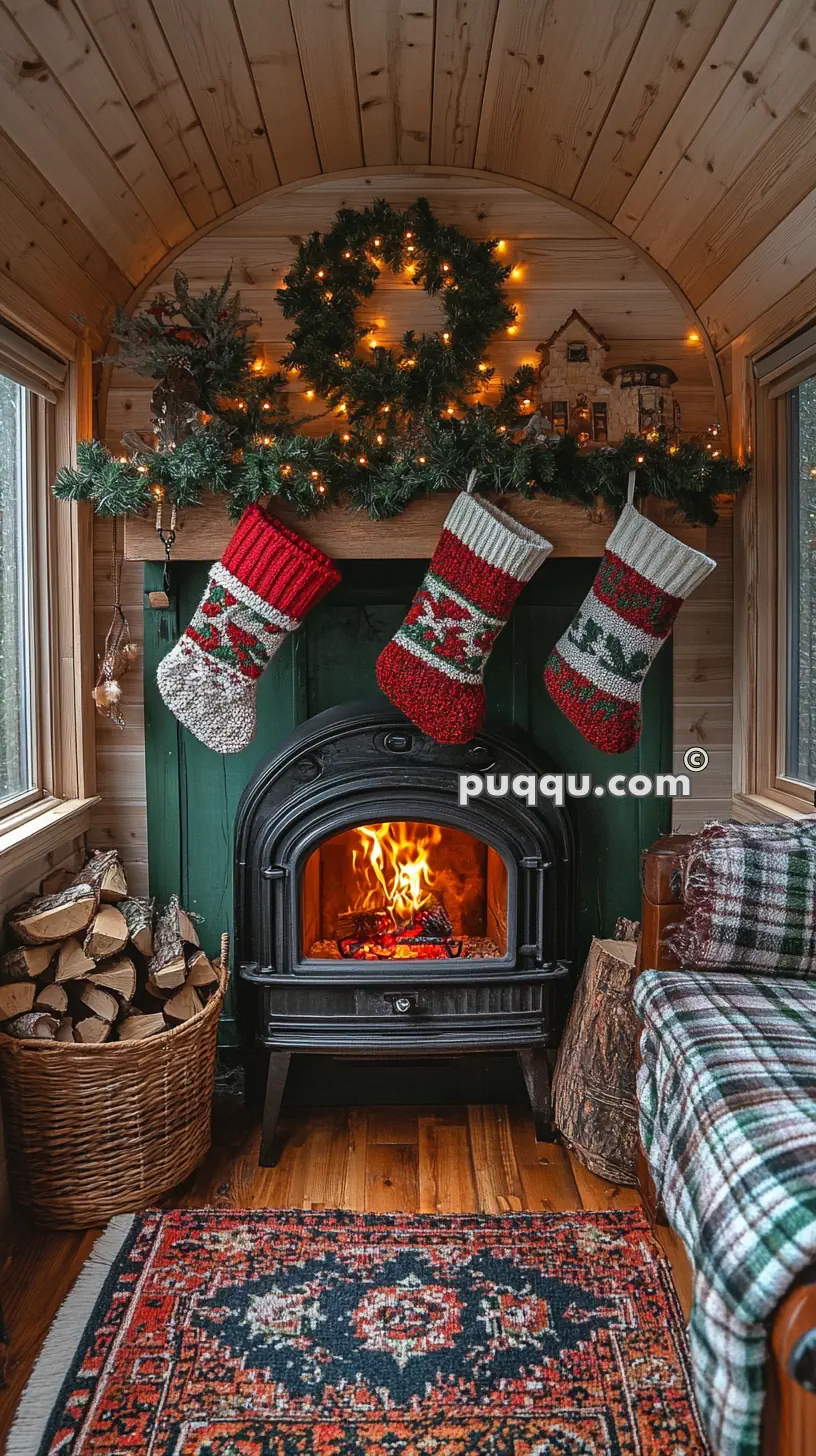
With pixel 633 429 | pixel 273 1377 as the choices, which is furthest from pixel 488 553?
pixel 273 1377

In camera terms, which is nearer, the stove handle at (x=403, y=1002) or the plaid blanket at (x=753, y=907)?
the plaid blanket at (x=753, y=907)

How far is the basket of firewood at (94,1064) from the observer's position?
80.8 inches

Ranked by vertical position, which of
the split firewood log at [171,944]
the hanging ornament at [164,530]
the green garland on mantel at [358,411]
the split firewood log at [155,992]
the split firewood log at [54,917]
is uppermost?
the green garland on mantel at [358,411]

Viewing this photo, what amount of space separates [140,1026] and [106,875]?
38 cm

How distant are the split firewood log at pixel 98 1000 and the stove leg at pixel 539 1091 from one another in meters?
0.98

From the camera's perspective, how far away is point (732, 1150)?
4.60ft

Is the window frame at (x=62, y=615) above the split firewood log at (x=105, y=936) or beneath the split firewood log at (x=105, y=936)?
above

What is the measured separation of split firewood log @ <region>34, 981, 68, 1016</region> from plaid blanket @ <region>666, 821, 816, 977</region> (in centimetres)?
130

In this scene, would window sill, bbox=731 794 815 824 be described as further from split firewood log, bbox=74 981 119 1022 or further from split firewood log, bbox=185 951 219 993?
split firewood log, bbox=74 981 119 1022

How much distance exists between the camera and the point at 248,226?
2514 mm

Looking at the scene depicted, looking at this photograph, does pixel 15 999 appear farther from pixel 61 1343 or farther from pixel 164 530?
pixel 164 530

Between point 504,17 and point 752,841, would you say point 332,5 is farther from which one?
point 752,841

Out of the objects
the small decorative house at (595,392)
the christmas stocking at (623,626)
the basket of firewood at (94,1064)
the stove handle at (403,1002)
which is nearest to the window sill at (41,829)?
the basket of firewood at (94,1064)

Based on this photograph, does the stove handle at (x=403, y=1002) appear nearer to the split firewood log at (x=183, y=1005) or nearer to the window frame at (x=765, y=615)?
the split firewood log at (x=183, y=1005)
